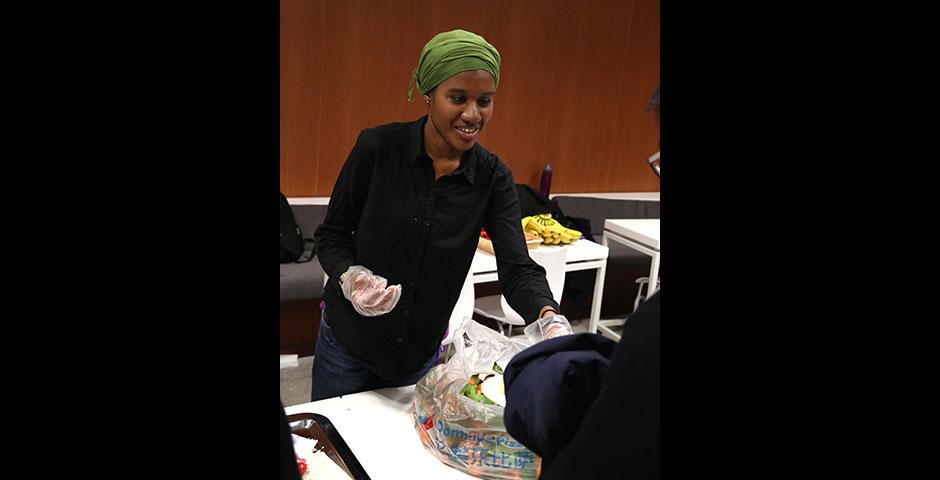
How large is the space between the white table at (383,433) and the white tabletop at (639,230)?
2.44 meters

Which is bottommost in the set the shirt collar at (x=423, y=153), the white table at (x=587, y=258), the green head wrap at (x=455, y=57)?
the white table at (x=587, y=258)

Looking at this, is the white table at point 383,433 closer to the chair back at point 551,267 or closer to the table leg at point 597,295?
the chair back at point 551,267

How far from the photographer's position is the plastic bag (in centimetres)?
129

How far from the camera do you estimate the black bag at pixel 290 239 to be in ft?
11.4

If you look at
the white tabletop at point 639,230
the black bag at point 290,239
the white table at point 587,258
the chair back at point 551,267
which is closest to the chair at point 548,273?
the chair back at point 551,267

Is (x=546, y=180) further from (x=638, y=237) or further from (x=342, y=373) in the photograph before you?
(x=342, y=373)

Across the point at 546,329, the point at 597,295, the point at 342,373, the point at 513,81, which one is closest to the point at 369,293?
the point at 342,373

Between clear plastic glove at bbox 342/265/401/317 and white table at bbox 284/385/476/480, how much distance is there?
0.68ft

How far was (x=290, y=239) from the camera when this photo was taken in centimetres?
348

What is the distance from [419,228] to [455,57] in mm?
417
